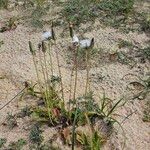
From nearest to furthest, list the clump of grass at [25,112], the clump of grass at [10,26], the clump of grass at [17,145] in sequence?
1. the clump of grass at [17,145]
2. the clump of grass at [25,112]
3. the clump of grass at [10,26]

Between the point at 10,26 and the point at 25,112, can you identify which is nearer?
the point at 25,112

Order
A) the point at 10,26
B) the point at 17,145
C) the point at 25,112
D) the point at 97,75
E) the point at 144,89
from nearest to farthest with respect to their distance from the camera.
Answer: the point at 17,145, the point at 25,112, the point at 144,89, the point at 97,75, the point at 10,26

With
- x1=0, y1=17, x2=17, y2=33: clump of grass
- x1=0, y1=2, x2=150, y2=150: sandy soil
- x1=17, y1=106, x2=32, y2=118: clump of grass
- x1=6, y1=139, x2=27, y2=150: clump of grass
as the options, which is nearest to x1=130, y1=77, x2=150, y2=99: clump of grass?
x1=0, y1=2, x2=150, y2=150: sandy soil

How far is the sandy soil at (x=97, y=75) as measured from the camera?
157 inches

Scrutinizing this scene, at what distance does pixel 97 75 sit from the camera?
472 centimetres

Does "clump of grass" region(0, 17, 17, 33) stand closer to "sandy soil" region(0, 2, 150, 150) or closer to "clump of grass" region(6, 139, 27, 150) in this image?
"sandy soil" region(0, 2, 150, 150)

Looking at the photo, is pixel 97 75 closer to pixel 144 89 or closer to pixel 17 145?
pixel 144 89

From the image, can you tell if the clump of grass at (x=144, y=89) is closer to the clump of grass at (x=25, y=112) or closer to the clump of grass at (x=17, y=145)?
the clump of grass at (x=25, y=112)

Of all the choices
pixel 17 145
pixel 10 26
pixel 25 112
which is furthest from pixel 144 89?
pixel 10 26

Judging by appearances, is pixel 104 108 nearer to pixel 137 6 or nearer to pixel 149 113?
pixel 149 113

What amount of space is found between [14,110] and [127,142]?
52.5 inches

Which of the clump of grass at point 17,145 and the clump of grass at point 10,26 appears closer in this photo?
the clump of grass at point 17,145

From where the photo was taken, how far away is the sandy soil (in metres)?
3.99

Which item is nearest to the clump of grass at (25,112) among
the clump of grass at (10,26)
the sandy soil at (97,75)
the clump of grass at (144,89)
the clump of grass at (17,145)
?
the sandy soil at (97,75)
